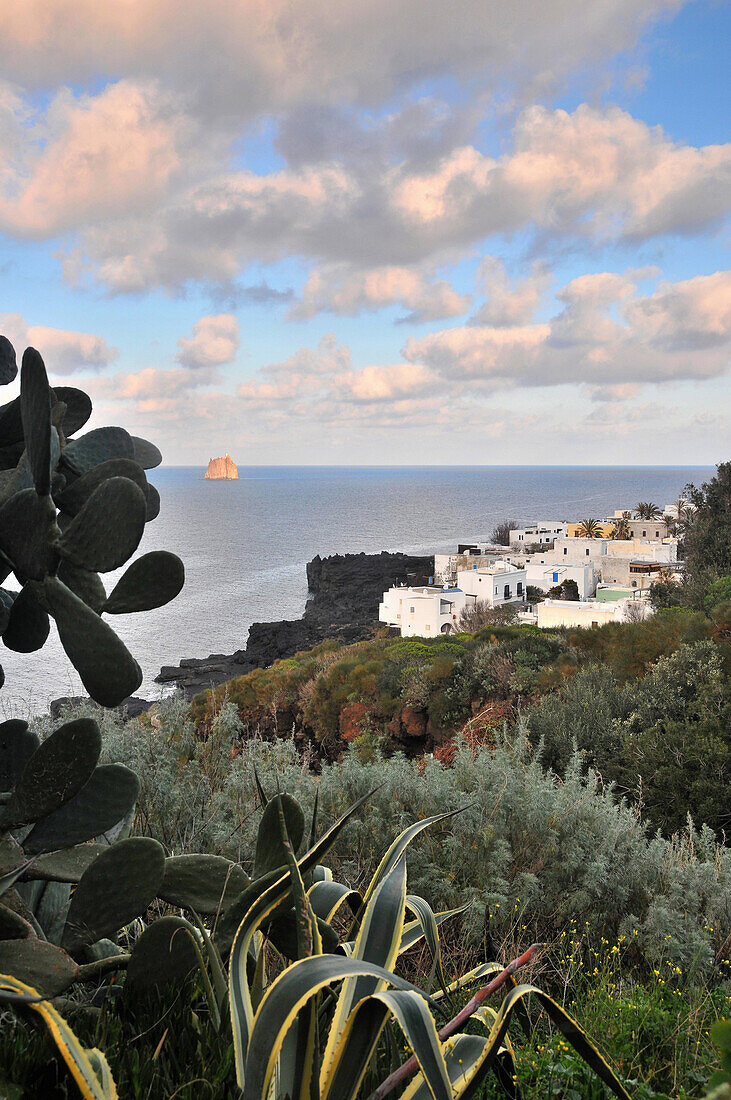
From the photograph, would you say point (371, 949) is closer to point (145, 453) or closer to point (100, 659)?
point (100, 659)

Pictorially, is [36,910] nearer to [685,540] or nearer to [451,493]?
[685,540]

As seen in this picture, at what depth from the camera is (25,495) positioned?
133 centimetres

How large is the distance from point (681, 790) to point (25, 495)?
6.24 meters

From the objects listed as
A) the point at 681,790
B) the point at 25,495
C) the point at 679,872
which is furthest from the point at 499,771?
the point at 681,790

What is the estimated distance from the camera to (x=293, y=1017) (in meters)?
0.96

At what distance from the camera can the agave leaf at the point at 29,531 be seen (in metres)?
1.33

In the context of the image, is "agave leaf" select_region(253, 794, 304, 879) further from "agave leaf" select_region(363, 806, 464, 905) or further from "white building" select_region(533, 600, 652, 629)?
"white building" select_region(533, 600, 652, 629)

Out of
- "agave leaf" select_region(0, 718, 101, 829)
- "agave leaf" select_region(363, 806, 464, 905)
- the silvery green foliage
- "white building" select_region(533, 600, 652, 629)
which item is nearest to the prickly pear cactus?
"agave leaf" select_region(0, 718, 101, 829)

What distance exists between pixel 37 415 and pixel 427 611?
91.7 feet

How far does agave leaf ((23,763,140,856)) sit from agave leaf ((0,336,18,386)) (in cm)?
86

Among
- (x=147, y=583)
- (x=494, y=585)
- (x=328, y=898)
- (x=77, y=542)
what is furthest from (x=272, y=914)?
(x=494, y=585)

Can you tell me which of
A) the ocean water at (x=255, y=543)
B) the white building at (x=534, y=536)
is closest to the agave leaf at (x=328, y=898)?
the ocean water at (x=255, y=543)

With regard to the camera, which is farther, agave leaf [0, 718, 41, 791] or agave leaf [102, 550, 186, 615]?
agave leaf [0, 718, 41, 791]

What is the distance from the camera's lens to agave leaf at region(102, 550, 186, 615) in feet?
4.83
